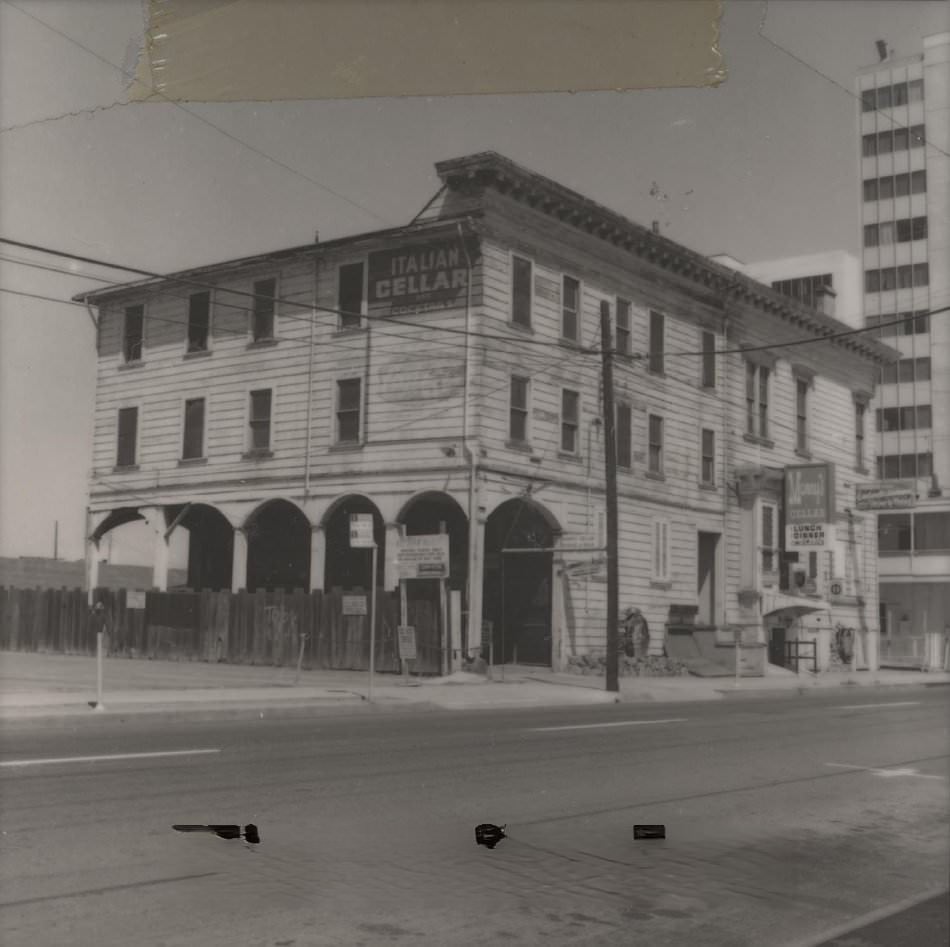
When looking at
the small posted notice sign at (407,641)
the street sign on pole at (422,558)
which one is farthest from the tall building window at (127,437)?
the small posted notice sign at (407,641)

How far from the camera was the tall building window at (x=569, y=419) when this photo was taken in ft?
67.4

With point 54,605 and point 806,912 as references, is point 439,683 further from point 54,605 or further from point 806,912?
point 806,912

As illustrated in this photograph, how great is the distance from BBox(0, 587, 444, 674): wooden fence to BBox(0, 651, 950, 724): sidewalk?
470 mm

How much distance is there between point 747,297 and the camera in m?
28.6

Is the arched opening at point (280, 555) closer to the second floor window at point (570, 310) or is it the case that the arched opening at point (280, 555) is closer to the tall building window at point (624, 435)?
the second floor window at point (570, 310)

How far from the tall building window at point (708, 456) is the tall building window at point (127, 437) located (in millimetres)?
19339

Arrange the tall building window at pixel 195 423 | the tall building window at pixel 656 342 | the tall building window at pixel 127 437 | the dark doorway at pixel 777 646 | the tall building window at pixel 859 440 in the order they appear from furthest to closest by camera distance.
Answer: the dark doorway at pixel 777 646 → the tall building window at pixel 859 440 → the tall building window at pixel 656 342 → the tall building window at pixel 195 423 → the tall building window at pixel 127 437

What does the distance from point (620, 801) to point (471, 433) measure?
6.34m

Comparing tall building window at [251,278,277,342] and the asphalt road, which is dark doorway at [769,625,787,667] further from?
tall building window at [251,278,277,342]

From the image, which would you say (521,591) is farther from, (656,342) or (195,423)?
(195,423)

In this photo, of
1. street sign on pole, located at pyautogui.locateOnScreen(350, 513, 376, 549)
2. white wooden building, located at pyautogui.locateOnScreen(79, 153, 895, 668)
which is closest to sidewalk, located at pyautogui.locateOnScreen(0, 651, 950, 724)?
white wooden building, located at pyautogui.locateOnScreen(79, 153, 895, 668)

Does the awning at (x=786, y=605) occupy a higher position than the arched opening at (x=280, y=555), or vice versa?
the arched opening at (x=280, y=555)

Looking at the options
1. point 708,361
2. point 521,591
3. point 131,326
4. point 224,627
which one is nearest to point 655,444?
point 708,361

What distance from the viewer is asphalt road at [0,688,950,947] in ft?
15.9
